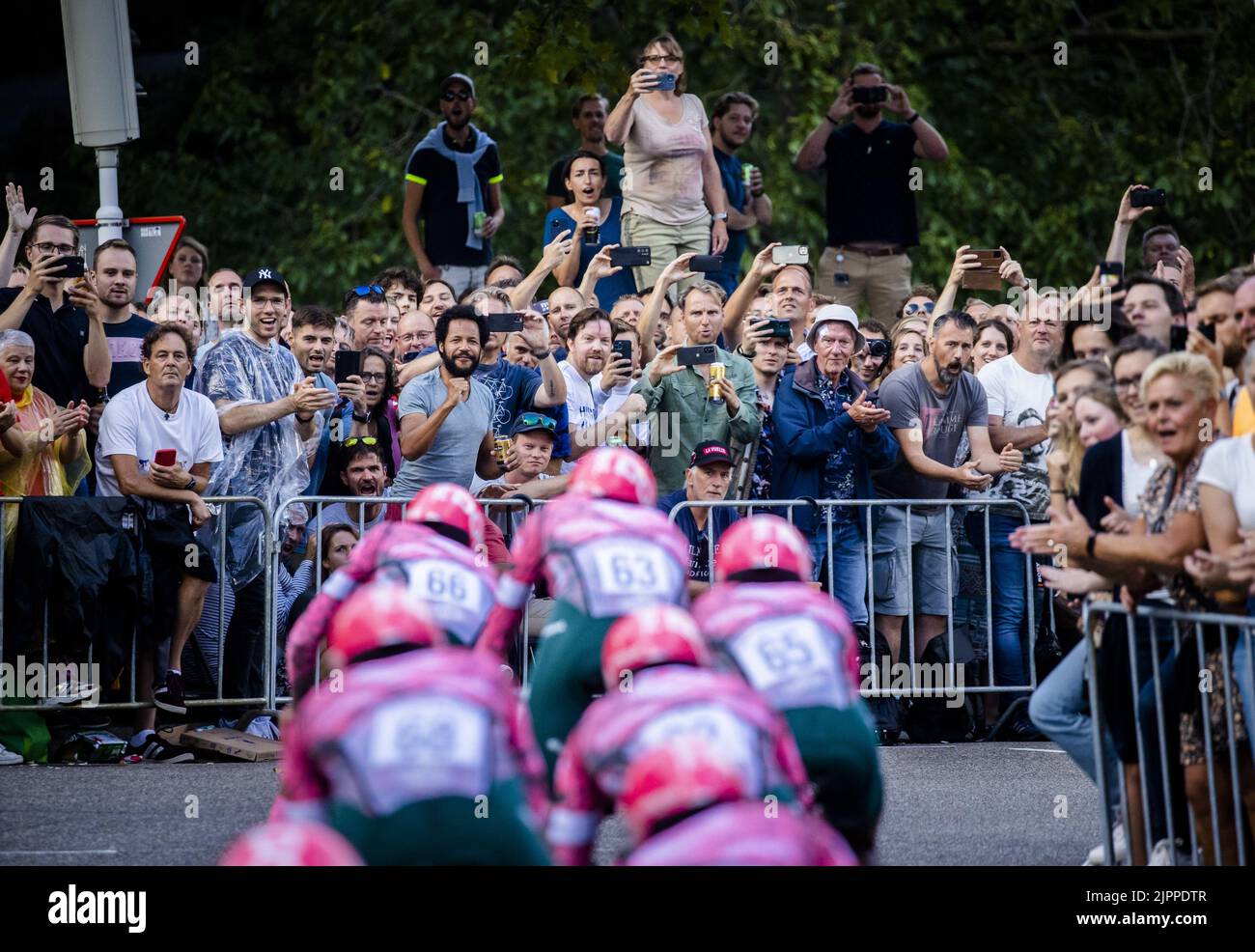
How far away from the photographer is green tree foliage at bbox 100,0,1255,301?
22.0 m

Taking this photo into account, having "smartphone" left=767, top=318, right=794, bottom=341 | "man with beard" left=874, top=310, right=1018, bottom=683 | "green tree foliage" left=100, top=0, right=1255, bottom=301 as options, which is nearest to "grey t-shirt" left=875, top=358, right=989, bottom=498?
"man with beard" left=874, top=310, right=1018, bottom=683

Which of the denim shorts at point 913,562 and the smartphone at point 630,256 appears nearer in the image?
the denim shorts at point 913,562

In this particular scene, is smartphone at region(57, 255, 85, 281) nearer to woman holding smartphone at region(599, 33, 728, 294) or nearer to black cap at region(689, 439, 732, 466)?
black cap at region(689, 439, 732, 466)

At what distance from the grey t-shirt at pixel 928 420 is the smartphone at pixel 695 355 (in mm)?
1318

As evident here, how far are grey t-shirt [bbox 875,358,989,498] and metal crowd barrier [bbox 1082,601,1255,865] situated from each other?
172 inches

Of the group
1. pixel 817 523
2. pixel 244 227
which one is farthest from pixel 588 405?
pixel 244 227

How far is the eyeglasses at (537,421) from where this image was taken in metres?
A: 11.7

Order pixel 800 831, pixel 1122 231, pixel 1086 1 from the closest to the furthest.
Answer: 1. pixel 800 831
2. pixel 1122 231
3. pixel 1086 1

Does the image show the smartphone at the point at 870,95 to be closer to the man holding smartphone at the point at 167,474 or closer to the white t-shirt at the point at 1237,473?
the man holding smartphone at the point at 167,474

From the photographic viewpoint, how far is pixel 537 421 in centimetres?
1166

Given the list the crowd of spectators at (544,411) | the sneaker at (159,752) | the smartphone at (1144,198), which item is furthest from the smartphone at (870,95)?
the sneaker at (159,752)

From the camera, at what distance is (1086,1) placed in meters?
25.3

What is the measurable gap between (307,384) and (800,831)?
22.2 ft

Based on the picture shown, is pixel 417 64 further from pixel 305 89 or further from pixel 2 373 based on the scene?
pixel 2 373
